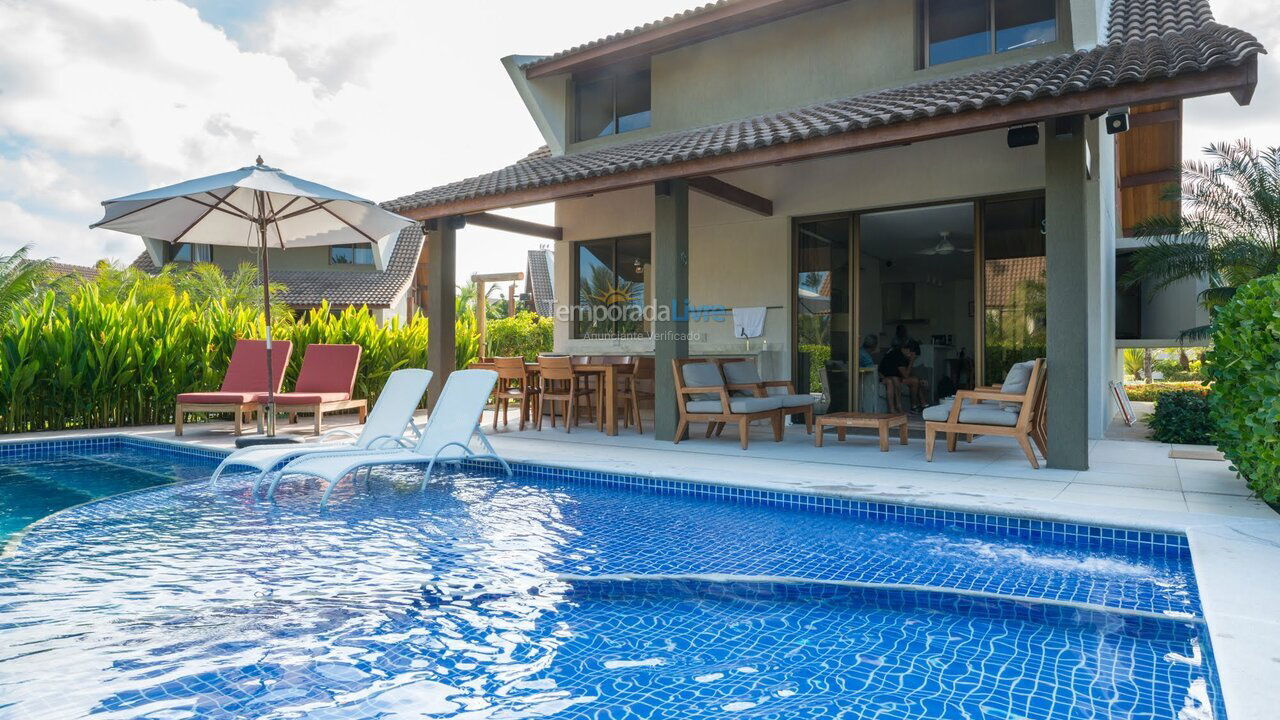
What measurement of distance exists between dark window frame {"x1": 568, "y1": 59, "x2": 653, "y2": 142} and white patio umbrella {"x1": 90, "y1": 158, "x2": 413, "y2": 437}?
4147 millimetres

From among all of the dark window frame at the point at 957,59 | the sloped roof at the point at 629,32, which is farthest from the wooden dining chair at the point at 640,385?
the dark window frame at the point at 957,59

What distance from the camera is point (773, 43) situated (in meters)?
10.3

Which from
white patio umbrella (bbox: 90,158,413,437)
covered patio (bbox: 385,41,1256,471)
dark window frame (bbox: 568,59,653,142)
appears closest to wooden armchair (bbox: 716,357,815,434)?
covered patio (bbox: 385,41,1256,471)

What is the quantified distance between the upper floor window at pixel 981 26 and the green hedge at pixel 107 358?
9.67m

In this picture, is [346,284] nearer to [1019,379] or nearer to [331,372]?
[331,372]

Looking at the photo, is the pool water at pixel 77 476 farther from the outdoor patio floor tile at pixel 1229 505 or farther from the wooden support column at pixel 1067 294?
the wooden support column at pixel 1067 294

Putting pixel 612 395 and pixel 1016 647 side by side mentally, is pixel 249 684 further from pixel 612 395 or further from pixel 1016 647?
pixel 612 395

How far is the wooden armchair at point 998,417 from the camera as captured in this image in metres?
6.30

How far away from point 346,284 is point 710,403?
78.3 ft

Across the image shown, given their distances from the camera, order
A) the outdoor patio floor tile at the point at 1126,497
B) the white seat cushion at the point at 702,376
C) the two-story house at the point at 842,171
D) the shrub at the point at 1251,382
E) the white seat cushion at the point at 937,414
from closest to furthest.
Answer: the shrub at the point at 1251,382 < the outdoor patio floor tile at the point at 1126,497 < the two-story house at the point at 842,171 < the white seat cushion at the point at 937,414 < the white seat cushion at the point at 702,376

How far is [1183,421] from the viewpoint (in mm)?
8336

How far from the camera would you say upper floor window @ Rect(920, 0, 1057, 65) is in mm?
8492

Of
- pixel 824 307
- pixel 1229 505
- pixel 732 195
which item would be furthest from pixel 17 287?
pixel 1229 505

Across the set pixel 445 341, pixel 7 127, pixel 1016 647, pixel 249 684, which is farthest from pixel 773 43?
pixel 7 127
